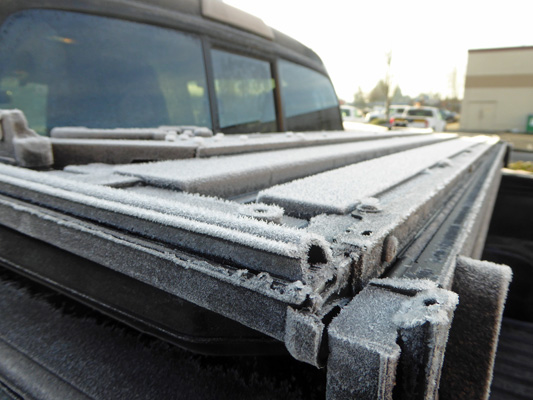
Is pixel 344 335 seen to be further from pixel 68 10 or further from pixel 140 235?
pixel 68 10

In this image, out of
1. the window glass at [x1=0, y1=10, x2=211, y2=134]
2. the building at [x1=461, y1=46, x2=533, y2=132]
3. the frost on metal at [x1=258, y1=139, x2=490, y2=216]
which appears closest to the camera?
the frost on metal at [x1=258, y1=139, x2=490, y2=216]

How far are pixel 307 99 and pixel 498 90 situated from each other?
2925 centimetres

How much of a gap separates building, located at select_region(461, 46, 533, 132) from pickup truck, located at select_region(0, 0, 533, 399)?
2940 cm

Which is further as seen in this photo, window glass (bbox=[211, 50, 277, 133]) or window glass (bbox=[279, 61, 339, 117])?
window glass (bbox=[279, 61, 339, 117])

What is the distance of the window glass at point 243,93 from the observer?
8.75ft

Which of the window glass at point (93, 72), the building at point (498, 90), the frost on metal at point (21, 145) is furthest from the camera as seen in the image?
the building at point (498, 90)

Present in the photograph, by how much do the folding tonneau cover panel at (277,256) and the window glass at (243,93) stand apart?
1441 mm

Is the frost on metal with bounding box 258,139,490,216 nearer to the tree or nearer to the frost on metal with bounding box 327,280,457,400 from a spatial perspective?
the frost on metal with bounding box 327,280,457,400

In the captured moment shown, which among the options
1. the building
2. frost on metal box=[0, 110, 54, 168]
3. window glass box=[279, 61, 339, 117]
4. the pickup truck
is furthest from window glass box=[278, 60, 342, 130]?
the building

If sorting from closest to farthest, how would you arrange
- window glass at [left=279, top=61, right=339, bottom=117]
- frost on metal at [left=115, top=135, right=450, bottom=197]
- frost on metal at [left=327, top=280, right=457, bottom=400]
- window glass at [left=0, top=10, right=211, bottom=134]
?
frost on metal at [left=327, top=280, right=457, bottom=400] < frost on metal at [left=115, top=135, right=450, bottom=197] < window glass at [left=0, top=10, right=211, bottom=134] < window glass at [left=279, top=61, right=339, bottom=117]

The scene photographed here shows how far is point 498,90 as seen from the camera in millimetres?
27172

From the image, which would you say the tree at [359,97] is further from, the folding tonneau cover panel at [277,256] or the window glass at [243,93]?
the folding tonneau cover panel at [277,256]

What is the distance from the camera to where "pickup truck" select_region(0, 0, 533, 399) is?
1.84ft

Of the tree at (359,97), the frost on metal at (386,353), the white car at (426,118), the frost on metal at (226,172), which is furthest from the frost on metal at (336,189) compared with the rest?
the tree at (359,97)
